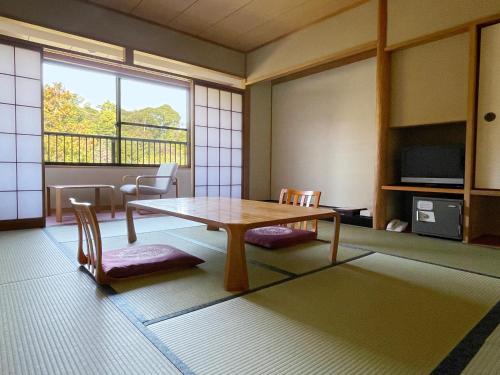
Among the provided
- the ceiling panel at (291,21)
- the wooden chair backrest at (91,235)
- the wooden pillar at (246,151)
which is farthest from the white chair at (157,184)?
the wooden chair backrest at (91,235)

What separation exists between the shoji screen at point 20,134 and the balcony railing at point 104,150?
4.41 ft

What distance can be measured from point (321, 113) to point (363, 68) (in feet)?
2.86

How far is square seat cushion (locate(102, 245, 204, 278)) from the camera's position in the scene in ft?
6.08

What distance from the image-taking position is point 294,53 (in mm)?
4395

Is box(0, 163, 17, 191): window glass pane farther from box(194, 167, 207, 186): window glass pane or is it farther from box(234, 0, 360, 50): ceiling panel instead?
box(234, 0, 360, 50): ceiling panel

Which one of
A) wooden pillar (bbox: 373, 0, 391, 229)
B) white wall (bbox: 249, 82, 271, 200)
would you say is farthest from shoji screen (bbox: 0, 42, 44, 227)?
wooden pillar (bbox: 373, 0, 391, 229)

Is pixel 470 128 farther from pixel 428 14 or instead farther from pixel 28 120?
pixel 28 120

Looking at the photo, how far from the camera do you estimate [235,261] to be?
5.63 feet

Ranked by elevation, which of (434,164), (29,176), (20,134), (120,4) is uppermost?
(120,4)

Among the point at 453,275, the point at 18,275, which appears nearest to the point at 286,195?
the point at 453,275

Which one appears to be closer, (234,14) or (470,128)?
(470,128)

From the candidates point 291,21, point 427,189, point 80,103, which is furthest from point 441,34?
point 80,103

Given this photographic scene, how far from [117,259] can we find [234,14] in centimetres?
331

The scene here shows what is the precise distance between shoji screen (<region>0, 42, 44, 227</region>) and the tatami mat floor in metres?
1.31
